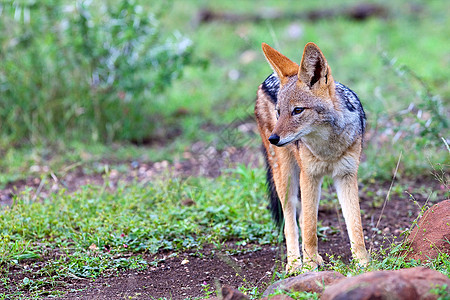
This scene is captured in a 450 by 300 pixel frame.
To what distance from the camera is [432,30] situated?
11.2m

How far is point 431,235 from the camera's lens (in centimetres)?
369

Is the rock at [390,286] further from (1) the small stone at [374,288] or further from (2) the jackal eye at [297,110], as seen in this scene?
(2) the jackal eye at [297,110]

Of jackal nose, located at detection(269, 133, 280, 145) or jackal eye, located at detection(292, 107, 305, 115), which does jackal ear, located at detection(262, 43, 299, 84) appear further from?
jackal nose, located at detection(269, 133, 280, 145)

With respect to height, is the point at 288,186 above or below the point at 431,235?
above

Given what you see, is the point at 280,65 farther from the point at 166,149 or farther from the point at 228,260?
the point at 166,149

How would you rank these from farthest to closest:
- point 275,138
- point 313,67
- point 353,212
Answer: point 353,212 < point 313,67 < point 275,138

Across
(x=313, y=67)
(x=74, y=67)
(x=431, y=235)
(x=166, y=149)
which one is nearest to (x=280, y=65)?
(x=313, y=67)

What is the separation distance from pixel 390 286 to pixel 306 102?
1504 mm

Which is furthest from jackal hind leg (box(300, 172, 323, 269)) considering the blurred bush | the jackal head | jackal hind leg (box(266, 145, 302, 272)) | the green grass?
the blurred bush

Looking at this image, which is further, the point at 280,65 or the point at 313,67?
the point at 280,65

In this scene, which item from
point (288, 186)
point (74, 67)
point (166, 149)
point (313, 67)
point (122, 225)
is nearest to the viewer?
point (313, 67)

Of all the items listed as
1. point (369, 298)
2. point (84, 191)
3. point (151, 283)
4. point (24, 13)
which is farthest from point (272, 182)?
point (24, 13)

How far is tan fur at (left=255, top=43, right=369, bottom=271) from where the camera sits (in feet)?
12.2

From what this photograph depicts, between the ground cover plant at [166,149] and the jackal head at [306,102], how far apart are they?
2.83ft
